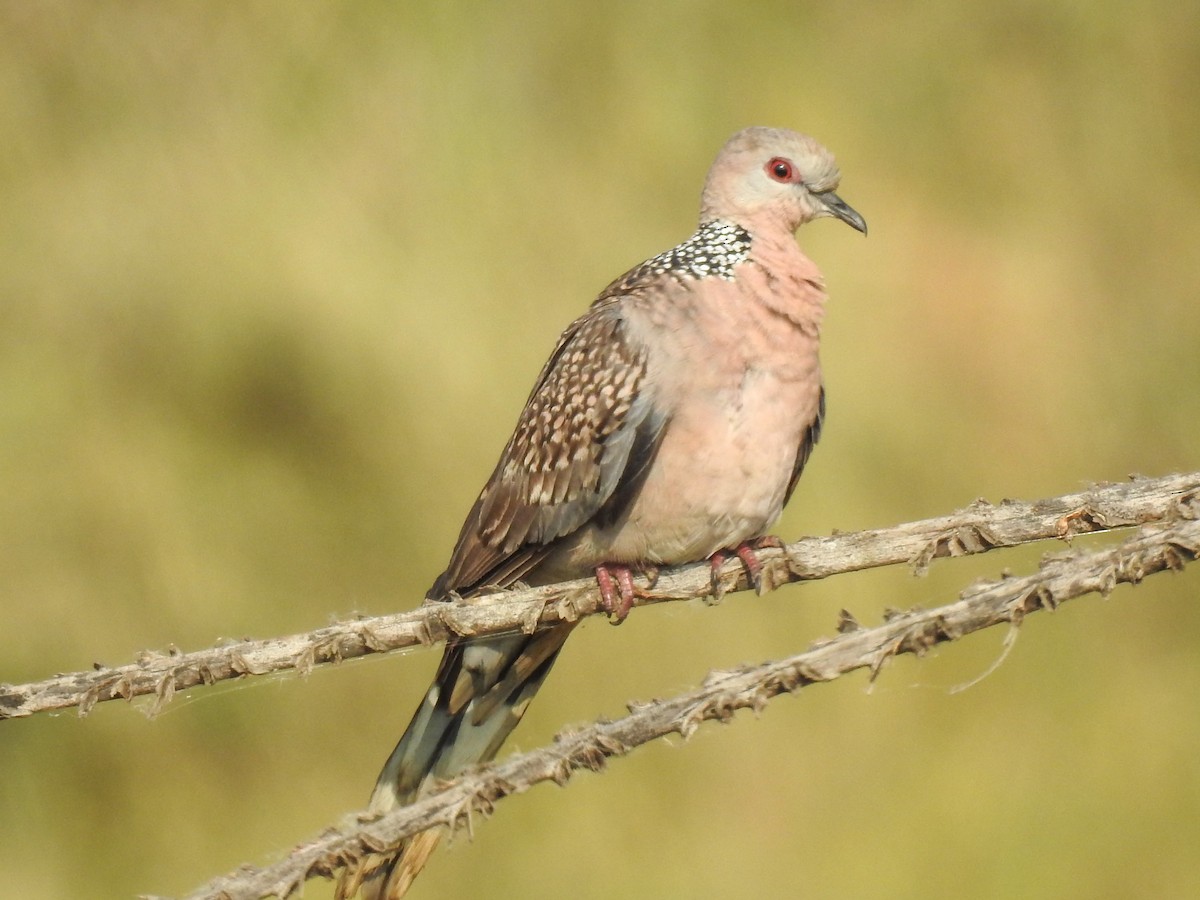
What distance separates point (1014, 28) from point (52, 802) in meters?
4.04

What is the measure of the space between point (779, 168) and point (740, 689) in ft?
5.39

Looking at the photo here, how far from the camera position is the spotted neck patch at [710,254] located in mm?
2833

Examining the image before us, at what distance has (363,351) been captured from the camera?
4.16 m

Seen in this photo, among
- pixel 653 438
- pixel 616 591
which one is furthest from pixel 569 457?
pixel 616 591

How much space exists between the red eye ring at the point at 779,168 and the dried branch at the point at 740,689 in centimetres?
148

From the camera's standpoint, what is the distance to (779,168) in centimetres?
300

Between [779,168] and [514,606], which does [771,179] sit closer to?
[779,168]

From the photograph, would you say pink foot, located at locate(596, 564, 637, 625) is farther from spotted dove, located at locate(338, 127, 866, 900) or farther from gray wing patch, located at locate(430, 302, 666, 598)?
gray wing patch, located at locate(430, 302, 666, 598)

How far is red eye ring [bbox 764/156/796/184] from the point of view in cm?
300

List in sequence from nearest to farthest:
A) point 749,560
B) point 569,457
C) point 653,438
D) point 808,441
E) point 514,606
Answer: point 514,606
point 749,560
point 653,438
point 569,457
point 808,441

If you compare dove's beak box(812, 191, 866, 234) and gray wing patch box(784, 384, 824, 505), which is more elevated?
dove's beak box(812, 191, 866, 234)

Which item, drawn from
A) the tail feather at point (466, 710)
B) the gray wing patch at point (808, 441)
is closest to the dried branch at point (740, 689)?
the tail feather at point (466, 710)

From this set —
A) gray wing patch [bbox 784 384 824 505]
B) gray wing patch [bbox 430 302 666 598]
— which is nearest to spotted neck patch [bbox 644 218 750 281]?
gray wing patch [bbox 430 302 666 598]

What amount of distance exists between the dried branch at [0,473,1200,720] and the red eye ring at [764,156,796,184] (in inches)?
43.3
